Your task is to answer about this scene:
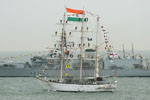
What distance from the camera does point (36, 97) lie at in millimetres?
48812

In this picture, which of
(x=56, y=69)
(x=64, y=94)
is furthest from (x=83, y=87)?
(x=56, y=69)

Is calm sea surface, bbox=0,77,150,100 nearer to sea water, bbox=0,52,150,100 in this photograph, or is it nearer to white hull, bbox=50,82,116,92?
sea water, bbox=0,52,150,100

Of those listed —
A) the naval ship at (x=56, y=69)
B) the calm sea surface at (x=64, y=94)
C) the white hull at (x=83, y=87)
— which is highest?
the naval ship at (x=56, y=69)

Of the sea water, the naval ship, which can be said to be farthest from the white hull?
the naval ship

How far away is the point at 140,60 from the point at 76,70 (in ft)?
53.3

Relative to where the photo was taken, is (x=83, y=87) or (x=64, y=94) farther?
(x=83, y=87)

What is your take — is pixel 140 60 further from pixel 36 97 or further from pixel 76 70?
pixel 36 97

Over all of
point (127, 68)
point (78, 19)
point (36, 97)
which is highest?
point (78, 19)

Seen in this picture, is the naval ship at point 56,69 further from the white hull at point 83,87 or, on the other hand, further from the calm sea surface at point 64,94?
the white hull at point 83,87

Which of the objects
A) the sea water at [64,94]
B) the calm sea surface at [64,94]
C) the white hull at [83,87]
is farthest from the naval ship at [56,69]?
the white hull at [83,87]

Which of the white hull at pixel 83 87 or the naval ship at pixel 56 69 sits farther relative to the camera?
the naval ship at pixel 56 69

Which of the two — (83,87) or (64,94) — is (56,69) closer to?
(83,87)

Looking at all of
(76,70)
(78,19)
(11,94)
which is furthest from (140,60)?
(11,94)

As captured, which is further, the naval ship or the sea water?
the naval ship
